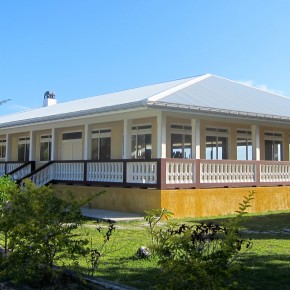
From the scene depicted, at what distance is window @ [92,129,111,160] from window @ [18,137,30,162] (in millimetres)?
6244

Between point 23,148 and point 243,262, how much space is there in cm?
2079

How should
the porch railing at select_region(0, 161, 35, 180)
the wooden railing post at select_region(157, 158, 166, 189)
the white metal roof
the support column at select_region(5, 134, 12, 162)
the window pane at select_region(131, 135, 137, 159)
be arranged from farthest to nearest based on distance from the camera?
the support column at select_region(5, 134, 12, 162) < the porch railing at select_region(0, 161, 35, 180) < the window pane at select_region(131, 135, 137, 159) < the white metal roof < the wooden railing post at select_region(157, 158, 166, 189)

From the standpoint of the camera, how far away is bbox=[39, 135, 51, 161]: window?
2392cm

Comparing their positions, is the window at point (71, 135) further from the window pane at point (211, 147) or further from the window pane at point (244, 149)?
the window pane at point (244, 149)

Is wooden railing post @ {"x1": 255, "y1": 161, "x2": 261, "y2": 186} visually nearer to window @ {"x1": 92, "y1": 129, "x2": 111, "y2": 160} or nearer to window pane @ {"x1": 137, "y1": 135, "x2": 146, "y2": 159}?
window pane @ {"x1": 137, "y1": 135, "x2": 146, "y2": 159}

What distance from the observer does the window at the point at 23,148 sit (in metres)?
25.7

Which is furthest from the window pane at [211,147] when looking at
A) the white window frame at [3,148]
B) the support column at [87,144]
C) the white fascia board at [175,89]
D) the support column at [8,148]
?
the white window frame at [3,148]

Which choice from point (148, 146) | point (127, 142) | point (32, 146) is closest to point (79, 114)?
point (127, 142)

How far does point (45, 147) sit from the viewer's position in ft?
79.5

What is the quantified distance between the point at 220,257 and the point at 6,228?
10.8 ft

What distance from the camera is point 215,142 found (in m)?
19.2

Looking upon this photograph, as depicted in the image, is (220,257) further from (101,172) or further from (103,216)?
(101,172)

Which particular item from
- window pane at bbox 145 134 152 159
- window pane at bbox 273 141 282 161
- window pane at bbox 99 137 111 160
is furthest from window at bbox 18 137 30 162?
window pane at bbox 273 141 282 161

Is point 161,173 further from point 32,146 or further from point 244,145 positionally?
point 32,146
